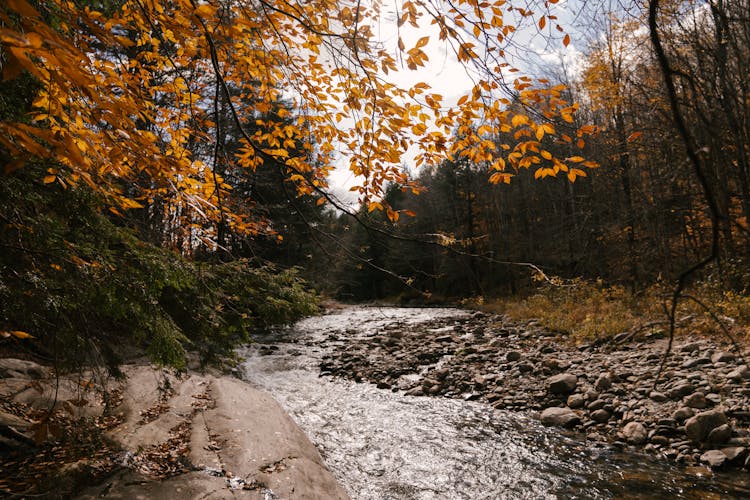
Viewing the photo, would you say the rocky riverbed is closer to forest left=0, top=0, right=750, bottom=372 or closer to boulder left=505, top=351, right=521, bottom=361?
boulder left=505, top=351, right=521, bottom=361

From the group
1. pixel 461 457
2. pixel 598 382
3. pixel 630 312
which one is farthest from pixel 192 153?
pixel 630 312

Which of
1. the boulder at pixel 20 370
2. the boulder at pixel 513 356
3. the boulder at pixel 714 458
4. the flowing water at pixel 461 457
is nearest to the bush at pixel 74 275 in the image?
the boulder at pixel 20 370

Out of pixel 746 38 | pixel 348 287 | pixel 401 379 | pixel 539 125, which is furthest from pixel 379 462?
pixel 348 287

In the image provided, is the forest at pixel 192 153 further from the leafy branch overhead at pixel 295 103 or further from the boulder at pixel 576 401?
the boulder at pixel 576 401

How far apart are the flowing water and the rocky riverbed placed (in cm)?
30

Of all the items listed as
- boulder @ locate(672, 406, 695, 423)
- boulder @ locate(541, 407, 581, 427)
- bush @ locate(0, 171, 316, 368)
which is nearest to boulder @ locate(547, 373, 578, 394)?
boulder @ locate(541, 407, 581, 427)

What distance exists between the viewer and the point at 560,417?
Result: 5762 millimetres

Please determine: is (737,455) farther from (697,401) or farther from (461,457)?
(461,457)

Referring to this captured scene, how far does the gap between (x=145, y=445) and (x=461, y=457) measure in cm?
341

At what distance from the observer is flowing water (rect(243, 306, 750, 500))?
13.5 feet

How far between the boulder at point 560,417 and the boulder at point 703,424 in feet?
4.32

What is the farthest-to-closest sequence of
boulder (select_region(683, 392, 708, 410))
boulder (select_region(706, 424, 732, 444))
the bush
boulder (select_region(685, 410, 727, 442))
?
boulder (select_region(683, 392, 708, 410))
boulder (select_region(685, 410, 727, 442))
boulder (select_region(706, 424, 732, 444))
the bush

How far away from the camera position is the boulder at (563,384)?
6583 mm

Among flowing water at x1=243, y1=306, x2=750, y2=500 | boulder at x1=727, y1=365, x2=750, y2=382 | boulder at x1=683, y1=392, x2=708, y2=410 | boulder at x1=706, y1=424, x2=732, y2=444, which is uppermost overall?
boulder at x1=727, y1=365, x2=750, y2=382
